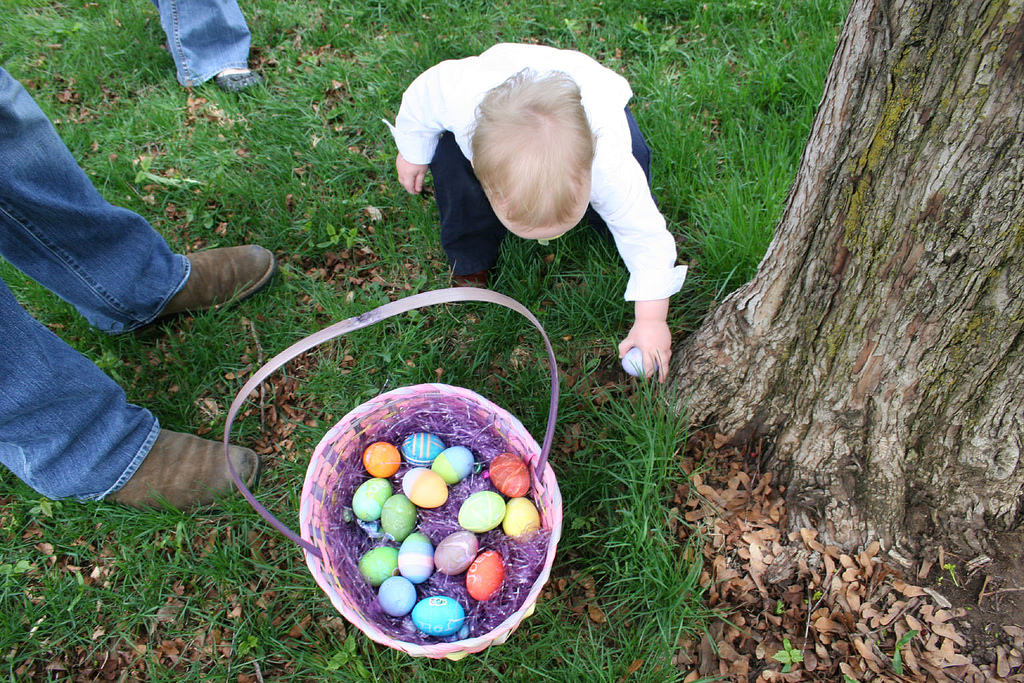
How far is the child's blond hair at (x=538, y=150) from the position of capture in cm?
153

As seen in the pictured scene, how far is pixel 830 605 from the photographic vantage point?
1.68 meters

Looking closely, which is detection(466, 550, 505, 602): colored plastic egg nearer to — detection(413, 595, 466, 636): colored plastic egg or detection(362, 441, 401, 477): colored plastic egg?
detection(413, 595, 466, 636): colored plastic egg

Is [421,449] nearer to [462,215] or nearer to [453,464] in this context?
[453,464]

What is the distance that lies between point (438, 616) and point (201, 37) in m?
2.72

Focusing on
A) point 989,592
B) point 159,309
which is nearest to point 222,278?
point 159,309

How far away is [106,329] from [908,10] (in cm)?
246

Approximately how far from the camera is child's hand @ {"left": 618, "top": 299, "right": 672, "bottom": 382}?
1.91 meters

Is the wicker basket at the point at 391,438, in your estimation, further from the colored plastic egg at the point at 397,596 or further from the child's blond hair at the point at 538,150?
the child's blond hair at the point at 538,150

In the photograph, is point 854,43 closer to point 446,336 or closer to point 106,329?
point 446,336

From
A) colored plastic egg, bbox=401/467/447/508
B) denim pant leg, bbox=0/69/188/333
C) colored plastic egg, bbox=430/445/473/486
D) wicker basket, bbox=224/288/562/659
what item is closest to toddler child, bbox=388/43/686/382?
wicker basket, bbox=224/288/562/659

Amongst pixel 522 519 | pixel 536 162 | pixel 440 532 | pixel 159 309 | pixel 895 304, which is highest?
pixel 536 162

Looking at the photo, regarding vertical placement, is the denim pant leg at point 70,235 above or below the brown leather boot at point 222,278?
above

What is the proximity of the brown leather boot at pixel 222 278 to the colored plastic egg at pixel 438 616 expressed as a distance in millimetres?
1318

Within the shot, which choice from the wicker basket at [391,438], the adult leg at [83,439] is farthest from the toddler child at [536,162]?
the adult leg at [83,439]
